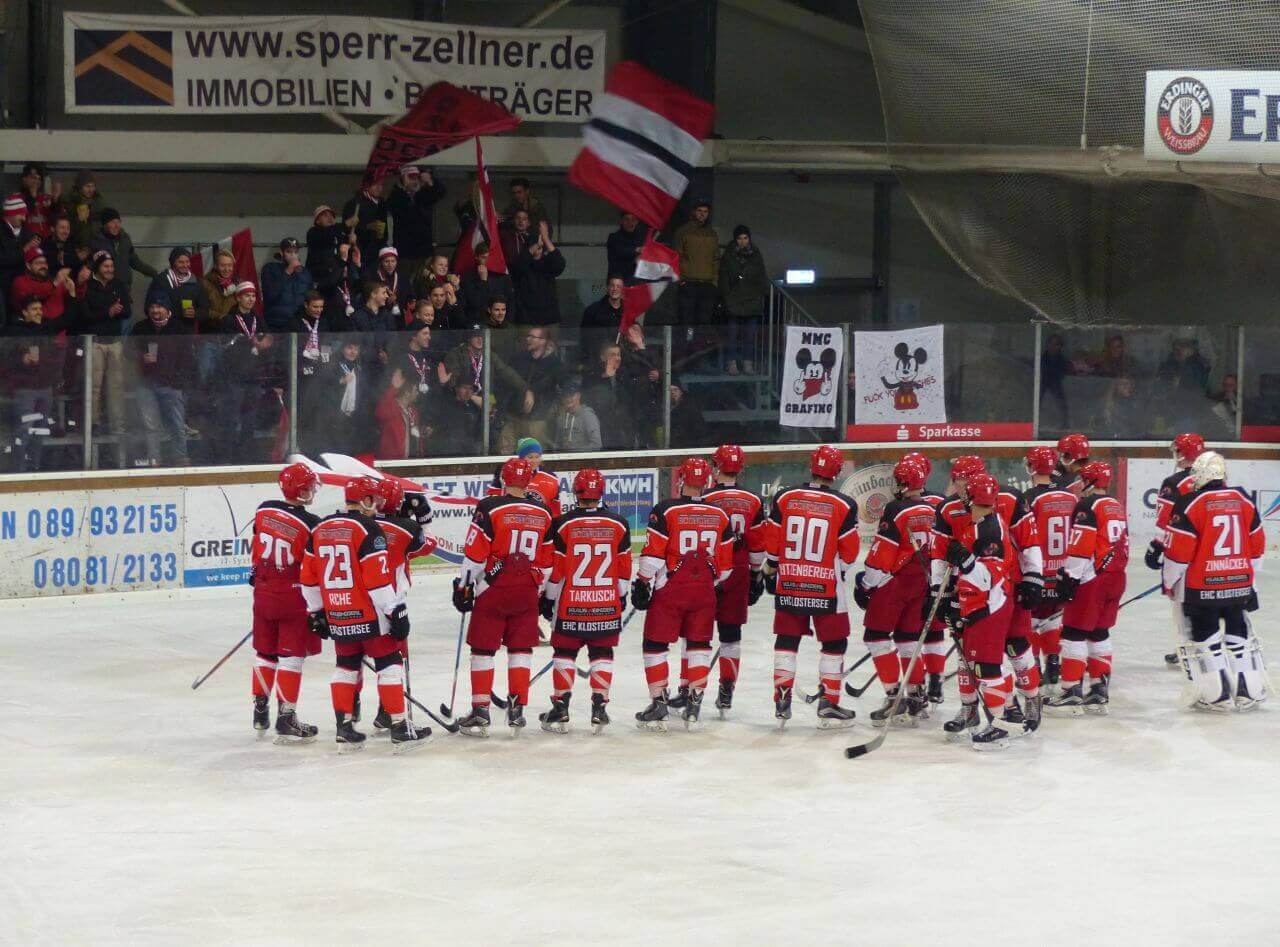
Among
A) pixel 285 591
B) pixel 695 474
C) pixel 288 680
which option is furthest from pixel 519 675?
pixel 695 474

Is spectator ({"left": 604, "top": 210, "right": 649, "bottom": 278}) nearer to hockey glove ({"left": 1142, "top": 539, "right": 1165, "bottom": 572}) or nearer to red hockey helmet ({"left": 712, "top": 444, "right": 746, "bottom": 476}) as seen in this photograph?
red hockey helmet ({"left": 712, "top": 444, "right": 746, "bottom": 476})

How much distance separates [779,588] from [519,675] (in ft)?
4.87

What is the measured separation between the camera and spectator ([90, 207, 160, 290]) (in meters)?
14.6

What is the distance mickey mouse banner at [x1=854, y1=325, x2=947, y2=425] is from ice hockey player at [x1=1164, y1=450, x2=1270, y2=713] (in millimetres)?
5773

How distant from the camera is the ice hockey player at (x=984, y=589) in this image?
9375 mm

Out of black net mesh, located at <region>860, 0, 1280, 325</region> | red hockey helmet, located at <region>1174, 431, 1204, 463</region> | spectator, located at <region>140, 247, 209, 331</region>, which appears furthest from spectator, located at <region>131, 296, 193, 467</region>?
red hockey helmet, located at <region>1174, 431, 1204, 463</region>

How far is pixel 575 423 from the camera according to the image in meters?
15.0

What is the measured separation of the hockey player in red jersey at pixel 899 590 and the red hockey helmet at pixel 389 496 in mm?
2481

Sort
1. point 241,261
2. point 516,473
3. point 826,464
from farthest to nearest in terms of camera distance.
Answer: point 241,261, point 826,464, point 516,473

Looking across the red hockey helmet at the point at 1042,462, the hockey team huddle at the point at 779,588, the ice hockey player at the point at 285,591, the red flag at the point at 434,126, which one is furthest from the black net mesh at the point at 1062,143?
the ice hockey player at the point at 285,591

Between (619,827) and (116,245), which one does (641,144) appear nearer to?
(116,245)

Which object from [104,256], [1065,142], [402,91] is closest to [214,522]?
[104,256]

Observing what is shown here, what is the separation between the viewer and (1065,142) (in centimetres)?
1407

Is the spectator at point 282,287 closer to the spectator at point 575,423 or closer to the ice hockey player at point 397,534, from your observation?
the spectator at point 575,423
